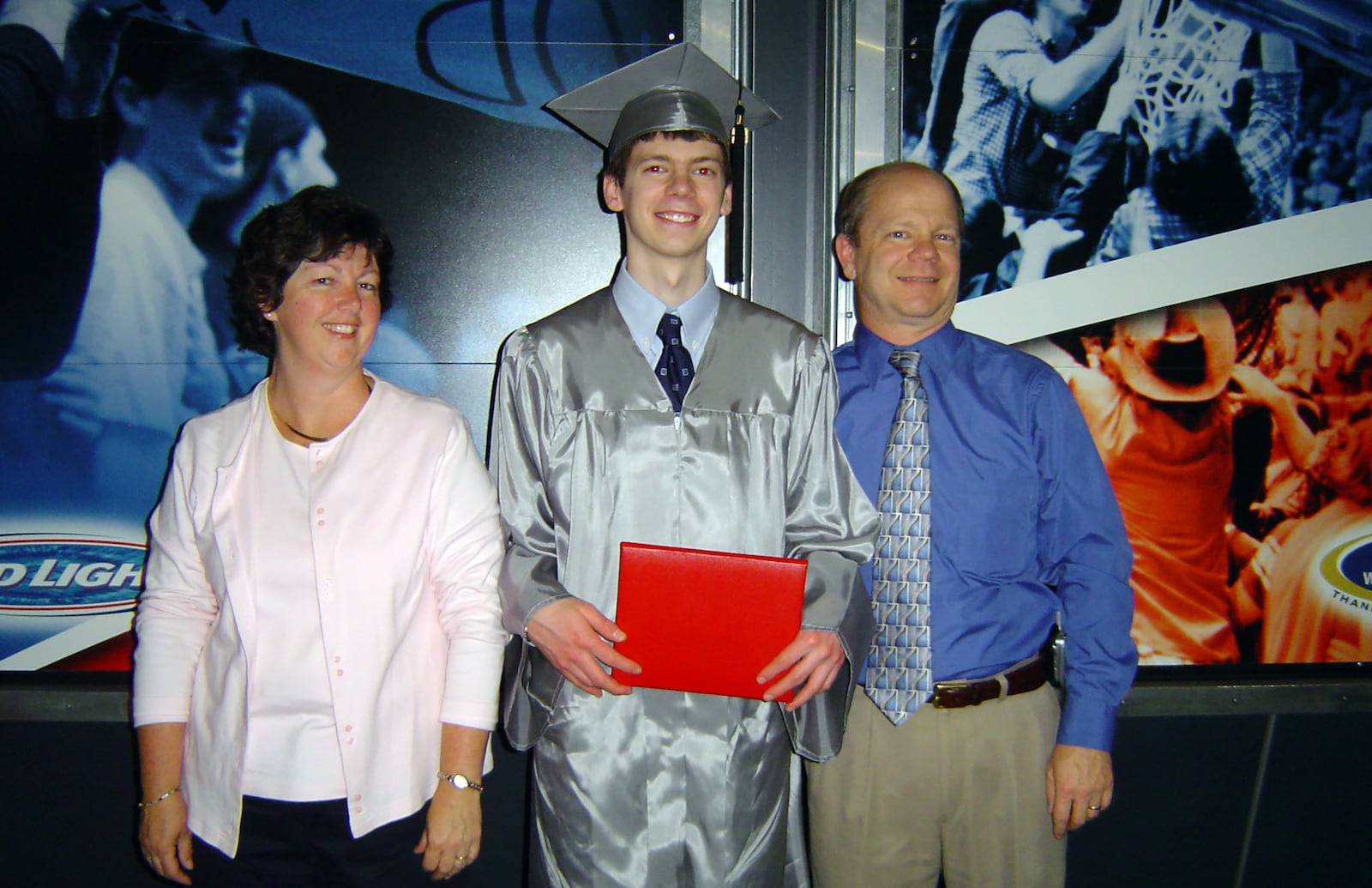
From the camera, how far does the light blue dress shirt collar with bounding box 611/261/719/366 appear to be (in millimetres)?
1481

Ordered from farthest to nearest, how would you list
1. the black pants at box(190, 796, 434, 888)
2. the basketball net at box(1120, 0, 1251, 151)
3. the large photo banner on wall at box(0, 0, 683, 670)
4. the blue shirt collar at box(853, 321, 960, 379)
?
the basketball net at box(1120, 0, 1251, 151) < the large photo banner on wall at box(0, 0, 683, 670) < the blue shirt collar at box(853, 321, 960, 379) < the black pants at box(190, 796, 434, 888)

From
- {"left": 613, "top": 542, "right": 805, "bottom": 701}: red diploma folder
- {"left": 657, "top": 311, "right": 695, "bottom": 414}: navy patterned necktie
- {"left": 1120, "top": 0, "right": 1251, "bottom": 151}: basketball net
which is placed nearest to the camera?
{"left": 613, "top": 542, "right": 805, "bottom": 701}: red diploma folder

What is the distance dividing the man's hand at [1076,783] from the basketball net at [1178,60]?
1676mm

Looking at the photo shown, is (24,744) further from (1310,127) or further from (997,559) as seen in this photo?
(1310,127)

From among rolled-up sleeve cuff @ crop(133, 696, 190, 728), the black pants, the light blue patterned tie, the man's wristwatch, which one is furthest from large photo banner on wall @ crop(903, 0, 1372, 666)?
rolled-up sleeve cuff @ crop(133, 696, 190, 728)

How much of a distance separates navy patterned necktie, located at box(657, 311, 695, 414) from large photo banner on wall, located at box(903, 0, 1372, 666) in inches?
42.6

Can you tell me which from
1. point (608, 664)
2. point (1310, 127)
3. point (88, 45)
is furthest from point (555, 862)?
point (1310, 127)

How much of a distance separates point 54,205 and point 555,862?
6.91ft

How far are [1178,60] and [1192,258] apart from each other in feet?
1.83

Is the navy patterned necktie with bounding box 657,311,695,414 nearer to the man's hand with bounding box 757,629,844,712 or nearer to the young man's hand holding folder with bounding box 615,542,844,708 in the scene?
the young man's hand holding folder with bounding box 615,542,844,708

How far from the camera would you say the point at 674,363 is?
146 centimetres

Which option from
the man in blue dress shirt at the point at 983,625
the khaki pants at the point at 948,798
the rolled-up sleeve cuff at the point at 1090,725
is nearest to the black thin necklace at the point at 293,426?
the man in blue dress shirt at the point at 983,625

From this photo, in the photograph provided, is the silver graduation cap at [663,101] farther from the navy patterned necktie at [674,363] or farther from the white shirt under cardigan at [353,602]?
the white shirt under cardigan at [353,602]

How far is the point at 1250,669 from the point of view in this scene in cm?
229
